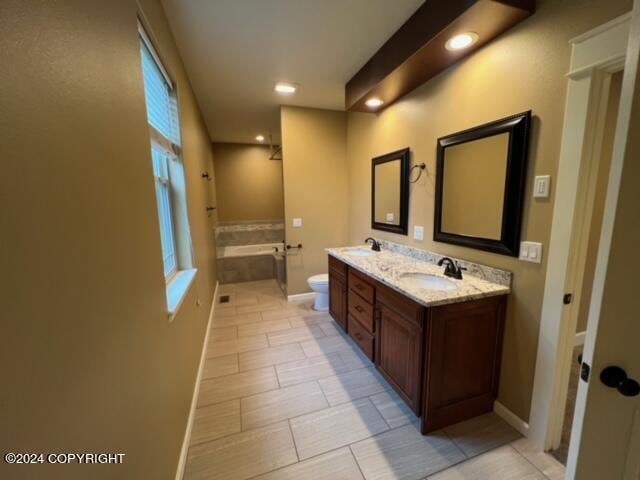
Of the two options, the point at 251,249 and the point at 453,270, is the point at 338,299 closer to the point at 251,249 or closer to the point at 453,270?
the point at 453,270

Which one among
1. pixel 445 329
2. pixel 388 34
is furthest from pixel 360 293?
pixel 388 34

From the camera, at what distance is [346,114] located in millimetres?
3674

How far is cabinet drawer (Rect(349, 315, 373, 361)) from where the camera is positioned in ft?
7.45

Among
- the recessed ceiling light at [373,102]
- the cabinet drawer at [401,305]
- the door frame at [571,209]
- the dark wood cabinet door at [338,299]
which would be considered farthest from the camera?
the dark wood cabinet door at [338,299]

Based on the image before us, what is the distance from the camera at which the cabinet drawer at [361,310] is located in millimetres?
2246

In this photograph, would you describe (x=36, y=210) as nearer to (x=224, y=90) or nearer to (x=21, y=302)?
(x=21, y=302)

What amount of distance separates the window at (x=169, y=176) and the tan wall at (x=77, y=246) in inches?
23.4

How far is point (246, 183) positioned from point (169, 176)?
12.4ft

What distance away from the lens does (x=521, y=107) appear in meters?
1.56

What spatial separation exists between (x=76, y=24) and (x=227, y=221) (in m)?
5.22

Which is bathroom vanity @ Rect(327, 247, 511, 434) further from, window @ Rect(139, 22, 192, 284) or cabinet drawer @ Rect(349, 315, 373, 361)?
window @ Rect(139, 22, 192, 284)

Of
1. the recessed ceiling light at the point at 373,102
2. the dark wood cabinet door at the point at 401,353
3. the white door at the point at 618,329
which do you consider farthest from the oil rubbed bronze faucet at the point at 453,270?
the recessed ceiling light at the point at 373,102

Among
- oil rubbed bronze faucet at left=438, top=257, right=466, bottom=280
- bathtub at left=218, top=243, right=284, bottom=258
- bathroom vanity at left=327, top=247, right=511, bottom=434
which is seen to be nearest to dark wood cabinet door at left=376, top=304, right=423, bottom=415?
bathroom vanity at left=327, top=247, right=511, bottom=434

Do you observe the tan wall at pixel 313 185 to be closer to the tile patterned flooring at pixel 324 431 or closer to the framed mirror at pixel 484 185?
the framed mirror at pixel 484 185
